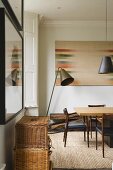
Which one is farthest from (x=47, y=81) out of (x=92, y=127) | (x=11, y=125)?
(x=11, y=125)

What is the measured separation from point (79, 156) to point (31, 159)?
1767 millimetres

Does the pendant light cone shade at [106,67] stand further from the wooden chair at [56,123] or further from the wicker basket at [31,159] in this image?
the wicker basket at [31,159]

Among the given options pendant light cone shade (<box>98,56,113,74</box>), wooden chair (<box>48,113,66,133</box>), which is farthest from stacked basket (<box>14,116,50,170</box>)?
wooden chair (<box>48,113,66,133</box>)

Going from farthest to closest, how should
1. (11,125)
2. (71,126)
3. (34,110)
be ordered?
(34,110), (71,126), (11,125)

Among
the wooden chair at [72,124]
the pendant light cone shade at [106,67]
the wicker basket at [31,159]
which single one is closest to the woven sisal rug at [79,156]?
the wooden chair at [72,124]

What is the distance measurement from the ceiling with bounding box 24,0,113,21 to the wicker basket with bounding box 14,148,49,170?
3.39m

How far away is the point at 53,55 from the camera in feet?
20.2

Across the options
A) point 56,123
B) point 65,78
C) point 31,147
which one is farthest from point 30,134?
point 65,78

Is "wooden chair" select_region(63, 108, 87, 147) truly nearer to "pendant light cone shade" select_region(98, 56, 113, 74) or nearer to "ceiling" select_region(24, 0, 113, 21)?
"pendant light cone shade" select_region(98, 56, 113, 74)

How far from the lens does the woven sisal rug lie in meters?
3.38

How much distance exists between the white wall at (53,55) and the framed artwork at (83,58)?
0.11 meters

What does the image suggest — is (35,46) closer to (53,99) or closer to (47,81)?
(47,81)

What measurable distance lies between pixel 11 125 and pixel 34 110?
3160 mm

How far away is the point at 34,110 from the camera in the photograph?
561cm
